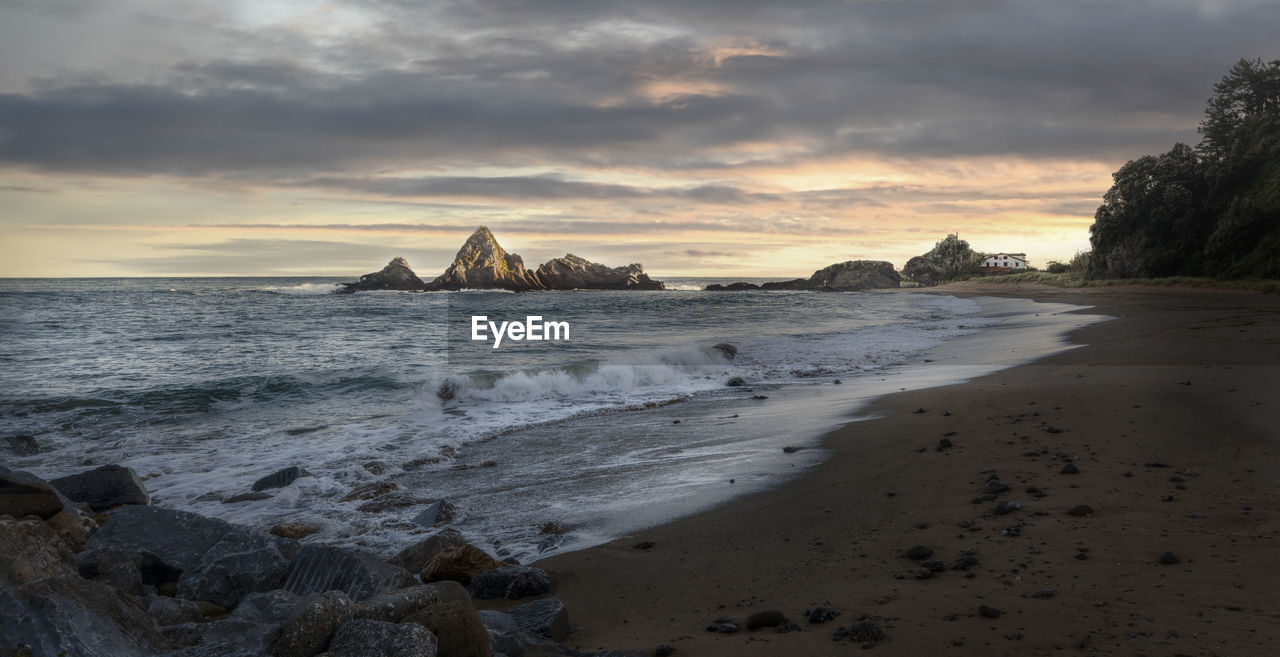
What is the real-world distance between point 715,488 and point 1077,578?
11.8 feet

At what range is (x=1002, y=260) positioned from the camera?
145 metres

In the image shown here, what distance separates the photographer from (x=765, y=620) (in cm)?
390

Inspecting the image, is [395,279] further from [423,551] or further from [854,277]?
[423,551]

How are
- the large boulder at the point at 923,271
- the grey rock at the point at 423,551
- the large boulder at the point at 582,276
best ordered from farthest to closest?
the large boulder at the point at 923,271, the large boulder at the point at 582,276, the grey rock at the point at 423,551

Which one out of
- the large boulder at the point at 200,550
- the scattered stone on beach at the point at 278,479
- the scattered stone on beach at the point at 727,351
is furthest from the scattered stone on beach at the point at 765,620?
the scattered stone on beach at the point at 727,351

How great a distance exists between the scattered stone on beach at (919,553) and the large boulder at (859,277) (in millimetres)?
118026

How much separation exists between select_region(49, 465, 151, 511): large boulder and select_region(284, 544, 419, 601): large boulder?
4112mm

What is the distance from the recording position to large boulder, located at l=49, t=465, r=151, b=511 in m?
7.40

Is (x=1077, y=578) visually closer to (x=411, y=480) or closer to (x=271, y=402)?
(x=411, y=480)

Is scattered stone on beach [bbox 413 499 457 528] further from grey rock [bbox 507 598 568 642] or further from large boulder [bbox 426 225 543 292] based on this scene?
large boulder [bbox 426 225 543 292]

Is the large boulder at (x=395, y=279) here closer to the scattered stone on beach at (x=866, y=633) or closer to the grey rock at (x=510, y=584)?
the grey rock at (x=510, y=584)

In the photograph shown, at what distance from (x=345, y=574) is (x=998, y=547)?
4600 millimetres

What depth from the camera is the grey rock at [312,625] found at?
11.4 ft

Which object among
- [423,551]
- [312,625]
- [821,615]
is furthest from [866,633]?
[423,551]
